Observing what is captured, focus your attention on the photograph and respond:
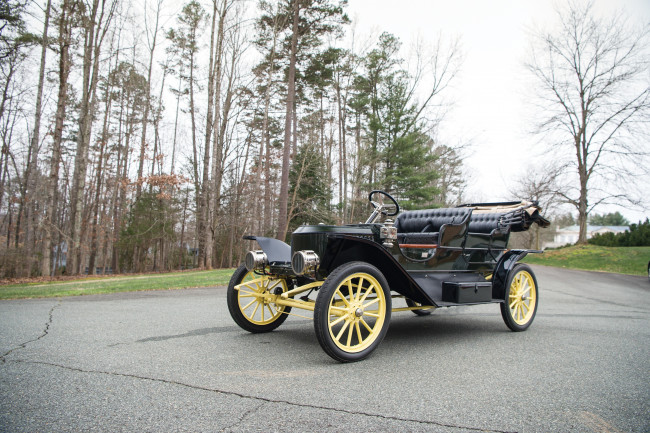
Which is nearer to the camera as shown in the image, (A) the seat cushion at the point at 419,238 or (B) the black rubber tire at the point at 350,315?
(B) the black rubber tire at the point at 350,315

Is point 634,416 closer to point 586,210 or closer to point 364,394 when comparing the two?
point 364,394

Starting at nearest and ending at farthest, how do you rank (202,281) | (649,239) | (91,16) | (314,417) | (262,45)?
(314,417), (202,281), (91,16), (262,45), (649,239)

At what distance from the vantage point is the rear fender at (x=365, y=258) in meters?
3.49

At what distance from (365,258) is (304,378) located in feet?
4.36

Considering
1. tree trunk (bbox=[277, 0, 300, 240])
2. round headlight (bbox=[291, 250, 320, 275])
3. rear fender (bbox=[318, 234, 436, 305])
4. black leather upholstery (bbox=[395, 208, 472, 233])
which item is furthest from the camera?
tree trunk (bbox=[277, 0, 300, 240])

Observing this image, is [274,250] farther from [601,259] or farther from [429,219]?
[601,259]

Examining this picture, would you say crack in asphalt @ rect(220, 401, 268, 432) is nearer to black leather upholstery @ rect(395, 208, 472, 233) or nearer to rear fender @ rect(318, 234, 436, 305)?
rear fender @ rect(318, 234, 436, 305)

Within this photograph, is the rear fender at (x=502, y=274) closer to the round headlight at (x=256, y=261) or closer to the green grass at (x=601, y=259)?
the round headlight at (x=256, y=261)

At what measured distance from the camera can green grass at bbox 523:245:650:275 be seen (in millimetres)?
17469

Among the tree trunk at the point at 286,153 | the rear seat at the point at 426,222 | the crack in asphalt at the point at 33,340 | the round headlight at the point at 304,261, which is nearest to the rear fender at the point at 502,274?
the rear seat at the point at 426,222

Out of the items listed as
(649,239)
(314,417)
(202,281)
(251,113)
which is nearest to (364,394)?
(314,417)

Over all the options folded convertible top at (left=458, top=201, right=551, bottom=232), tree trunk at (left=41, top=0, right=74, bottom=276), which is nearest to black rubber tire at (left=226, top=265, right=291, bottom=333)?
folded convertible top at (left=458, top=201, right=551, bottom=232)

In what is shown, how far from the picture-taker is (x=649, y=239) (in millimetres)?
22141

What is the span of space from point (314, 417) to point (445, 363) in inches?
61.4
